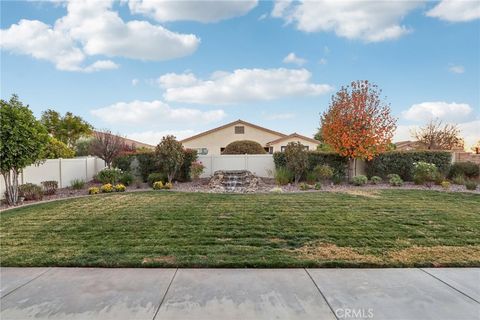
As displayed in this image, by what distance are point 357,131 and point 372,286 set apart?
1122 centimetres

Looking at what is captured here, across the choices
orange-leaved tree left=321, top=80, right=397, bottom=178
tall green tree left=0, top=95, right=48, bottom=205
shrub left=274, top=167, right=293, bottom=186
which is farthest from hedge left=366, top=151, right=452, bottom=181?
tall green tree left=0, top=95, right=48, bottom=205

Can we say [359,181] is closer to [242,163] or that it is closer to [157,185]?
[242,163]

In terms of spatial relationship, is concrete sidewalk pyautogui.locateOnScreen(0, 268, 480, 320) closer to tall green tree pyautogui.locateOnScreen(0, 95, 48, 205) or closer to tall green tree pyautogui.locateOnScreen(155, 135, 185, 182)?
tall green tree pyautogui.locateOnScreen(0, 95, 48, 205)

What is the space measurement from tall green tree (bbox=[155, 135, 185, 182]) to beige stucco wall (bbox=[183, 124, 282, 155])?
13792 millimetres

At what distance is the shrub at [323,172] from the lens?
A: 1318 cm

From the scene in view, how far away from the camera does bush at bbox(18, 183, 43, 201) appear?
9.83 m

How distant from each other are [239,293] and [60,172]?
12.3 meters

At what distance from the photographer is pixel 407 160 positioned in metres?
14.1

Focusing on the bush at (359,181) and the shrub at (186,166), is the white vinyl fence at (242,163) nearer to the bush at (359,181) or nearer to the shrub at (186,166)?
the shrub at (186,166)

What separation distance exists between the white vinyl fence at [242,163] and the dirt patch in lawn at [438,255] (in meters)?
11.2

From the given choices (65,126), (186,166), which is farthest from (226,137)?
(65,126)

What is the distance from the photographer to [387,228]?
19.6 ft

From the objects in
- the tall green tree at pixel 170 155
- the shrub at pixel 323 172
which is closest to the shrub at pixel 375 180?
the shrub at pixel 323 172

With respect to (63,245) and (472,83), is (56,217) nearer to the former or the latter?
(63,245)
